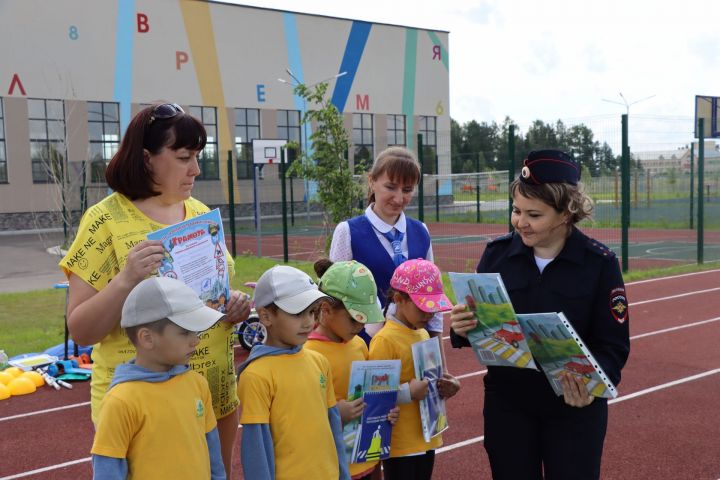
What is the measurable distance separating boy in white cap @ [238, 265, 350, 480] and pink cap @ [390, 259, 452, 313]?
571 millimetres

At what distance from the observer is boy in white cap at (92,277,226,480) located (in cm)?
228

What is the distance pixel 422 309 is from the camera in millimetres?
3258

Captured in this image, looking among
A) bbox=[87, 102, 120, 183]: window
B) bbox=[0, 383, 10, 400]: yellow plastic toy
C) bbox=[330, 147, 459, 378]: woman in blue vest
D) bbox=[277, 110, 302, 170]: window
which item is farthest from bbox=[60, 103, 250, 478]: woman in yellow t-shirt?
bbox=[277, 110, 302, 170]: window

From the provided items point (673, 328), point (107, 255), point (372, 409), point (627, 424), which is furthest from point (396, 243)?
point (673, 328)

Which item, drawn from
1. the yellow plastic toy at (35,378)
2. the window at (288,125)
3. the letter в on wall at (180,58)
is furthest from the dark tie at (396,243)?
the window at (288,125)

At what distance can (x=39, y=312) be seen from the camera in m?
11.1

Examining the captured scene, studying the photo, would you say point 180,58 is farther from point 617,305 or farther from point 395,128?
point 617,305

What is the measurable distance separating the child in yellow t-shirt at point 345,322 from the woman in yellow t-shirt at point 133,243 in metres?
0.56

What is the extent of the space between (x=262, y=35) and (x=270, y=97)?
10.2 feet

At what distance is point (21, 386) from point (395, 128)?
35.1 metres

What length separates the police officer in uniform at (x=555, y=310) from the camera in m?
2.71

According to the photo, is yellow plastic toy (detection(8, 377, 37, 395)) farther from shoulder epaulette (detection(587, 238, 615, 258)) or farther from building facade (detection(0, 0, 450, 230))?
building facade (detection(0, 0, 450, 230))

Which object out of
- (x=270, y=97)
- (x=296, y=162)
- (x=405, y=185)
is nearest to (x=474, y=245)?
(x=296, y=162)

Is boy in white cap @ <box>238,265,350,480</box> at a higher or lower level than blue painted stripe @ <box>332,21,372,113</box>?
lower
